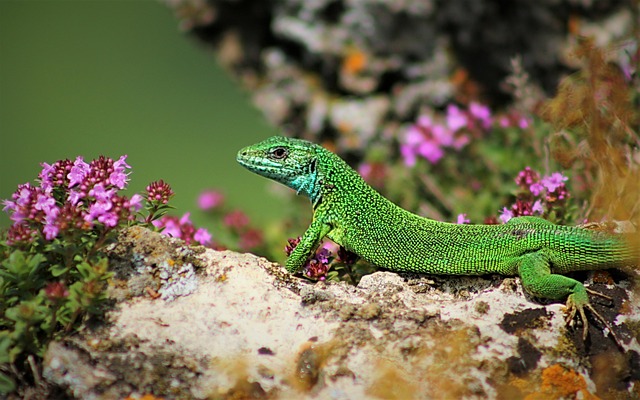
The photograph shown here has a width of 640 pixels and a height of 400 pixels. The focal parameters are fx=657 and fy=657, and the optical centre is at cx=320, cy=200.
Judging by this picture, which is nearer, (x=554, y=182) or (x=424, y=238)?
(x=424, y=238)

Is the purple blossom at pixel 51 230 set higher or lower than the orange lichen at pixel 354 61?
lower

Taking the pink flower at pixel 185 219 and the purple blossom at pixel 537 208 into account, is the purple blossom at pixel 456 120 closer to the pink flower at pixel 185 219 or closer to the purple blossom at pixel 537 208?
the purple blossom at pixel 537 208

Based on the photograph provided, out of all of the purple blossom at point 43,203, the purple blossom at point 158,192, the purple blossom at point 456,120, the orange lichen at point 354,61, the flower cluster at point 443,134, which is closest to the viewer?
the purple blossom at point 43,203

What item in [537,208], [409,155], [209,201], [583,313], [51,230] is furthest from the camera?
[209,201]

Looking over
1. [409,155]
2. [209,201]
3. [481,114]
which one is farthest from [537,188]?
[209,201]

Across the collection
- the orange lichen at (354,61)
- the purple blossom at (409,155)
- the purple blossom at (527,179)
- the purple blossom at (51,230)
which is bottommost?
the purple blossom at (51,230)

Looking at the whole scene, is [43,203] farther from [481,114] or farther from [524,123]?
[481,114]

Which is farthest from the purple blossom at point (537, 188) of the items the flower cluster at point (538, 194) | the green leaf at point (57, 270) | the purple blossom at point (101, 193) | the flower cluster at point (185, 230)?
the green leaf at point (57, 270)

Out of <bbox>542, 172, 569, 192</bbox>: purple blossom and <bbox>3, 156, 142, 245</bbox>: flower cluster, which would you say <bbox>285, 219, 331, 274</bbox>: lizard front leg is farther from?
<bbox>542, 172, 569, 192</bbox>: purple blossom
